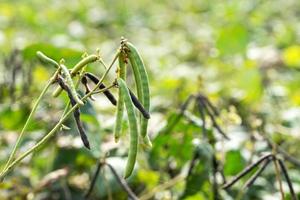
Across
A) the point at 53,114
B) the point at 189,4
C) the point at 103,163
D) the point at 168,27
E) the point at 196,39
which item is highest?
the point at 189,4

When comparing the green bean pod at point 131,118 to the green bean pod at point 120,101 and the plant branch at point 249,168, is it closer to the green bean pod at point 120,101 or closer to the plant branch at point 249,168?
the green bean pod at point 120,101

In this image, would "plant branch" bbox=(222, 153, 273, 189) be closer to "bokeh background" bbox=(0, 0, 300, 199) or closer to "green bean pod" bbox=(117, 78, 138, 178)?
"bokeh background" bbox=(0, 0, 300, 199)

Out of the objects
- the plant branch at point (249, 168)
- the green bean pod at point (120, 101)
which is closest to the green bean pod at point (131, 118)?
the green bean pod at point (120, 101)

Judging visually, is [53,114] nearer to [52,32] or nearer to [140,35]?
[52,32]

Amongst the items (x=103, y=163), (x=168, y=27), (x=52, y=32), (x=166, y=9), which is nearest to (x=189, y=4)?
(x=166, y=9)

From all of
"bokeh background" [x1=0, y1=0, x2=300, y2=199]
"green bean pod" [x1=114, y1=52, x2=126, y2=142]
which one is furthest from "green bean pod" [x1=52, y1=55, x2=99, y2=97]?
"bokeh background" [x1=0, y1=0, x2=300, y2=199]
